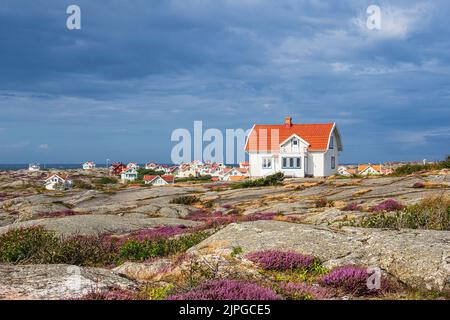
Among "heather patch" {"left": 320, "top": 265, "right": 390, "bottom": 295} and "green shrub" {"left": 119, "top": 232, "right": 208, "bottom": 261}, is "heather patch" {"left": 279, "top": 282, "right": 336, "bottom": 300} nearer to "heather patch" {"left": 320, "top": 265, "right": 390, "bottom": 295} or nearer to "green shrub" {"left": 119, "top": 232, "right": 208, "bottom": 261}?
"heather patch" {"left": 320, "top": 265, "right": 390, "bottom": 295}

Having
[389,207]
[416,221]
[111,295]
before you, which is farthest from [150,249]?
[389,207]

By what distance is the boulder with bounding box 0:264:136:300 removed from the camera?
20.6 ft

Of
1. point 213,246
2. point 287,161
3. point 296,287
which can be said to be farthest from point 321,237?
point 287,161

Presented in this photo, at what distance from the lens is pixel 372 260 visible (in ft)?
29.0

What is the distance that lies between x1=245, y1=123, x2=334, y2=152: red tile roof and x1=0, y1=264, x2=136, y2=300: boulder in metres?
63.3

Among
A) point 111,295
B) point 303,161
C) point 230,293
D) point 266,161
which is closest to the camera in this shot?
point 230,293

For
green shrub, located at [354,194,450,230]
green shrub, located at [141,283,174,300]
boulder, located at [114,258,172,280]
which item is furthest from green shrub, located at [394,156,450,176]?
green shrub, located at [141,283,174,300]

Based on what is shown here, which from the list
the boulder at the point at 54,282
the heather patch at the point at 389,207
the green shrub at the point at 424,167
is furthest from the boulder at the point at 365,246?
the green shrub at the point at 424,167

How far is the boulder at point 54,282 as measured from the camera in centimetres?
628

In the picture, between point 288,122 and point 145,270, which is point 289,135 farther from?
point 145,270

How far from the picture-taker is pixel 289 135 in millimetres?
70688

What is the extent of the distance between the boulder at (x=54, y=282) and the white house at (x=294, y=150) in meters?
62.3

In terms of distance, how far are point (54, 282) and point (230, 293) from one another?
289 cm
